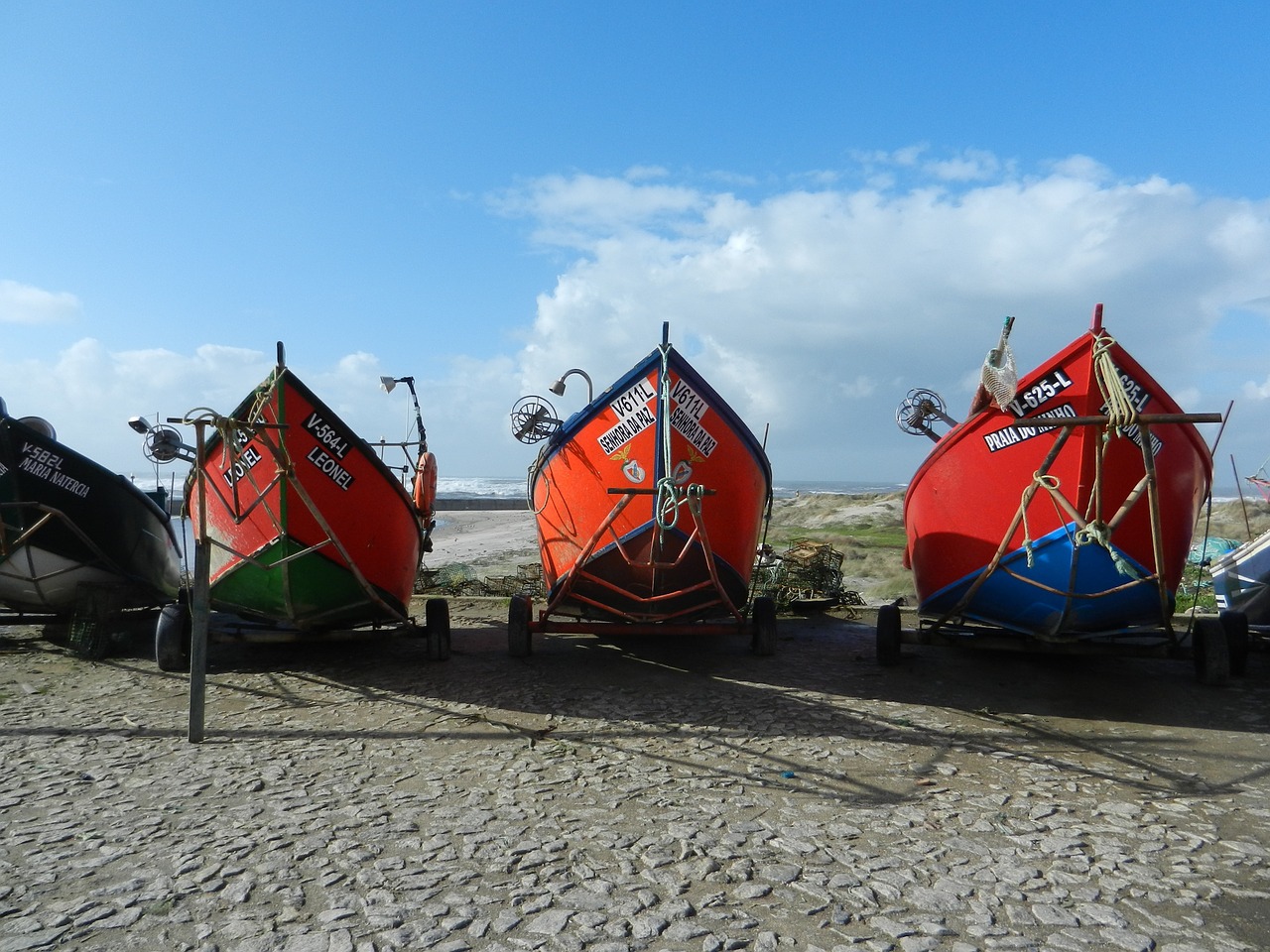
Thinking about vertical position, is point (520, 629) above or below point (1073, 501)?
below

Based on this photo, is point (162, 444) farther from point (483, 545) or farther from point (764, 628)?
point (483, 545)

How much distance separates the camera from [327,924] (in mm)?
2770

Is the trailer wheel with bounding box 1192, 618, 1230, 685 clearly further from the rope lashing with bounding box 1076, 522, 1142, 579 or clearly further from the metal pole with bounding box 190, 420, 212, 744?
the metal pole with bounding box 190, 420, 212, 744

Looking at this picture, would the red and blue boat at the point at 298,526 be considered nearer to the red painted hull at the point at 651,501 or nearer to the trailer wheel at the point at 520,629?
the trailer wheel at the point at 520,629

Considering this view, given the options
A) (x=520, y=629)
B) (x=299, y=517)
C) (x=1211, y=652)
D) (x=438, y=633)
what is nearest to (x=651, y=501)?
(x=520, y=629)

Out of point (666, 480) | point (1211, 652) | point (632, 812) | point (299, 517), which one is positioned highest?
point (666, 480)

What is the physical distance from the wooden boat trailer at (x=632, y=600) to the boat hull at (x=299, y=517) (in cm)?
122

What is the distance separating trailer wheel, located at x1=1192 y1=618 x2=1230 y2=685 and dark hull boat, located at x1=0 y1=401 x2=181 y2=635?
8.88m

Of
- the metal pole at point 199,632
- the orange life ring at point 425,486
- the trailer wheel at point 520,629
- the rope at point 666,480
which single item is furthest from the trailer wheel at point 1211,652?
the metal pole at point 199,632

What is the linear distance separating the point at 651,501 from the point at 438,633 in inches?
85.7

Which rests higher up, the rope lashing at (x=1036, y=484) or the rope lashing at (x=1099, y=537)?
the rope lashing at (x=1036, y=484)

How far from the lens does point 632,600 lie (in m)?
6.79

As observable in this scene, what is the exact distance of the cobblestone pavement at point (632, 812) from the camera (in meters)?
2.82

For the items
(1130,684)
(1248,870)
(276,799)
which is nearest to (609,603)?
(276,799)
